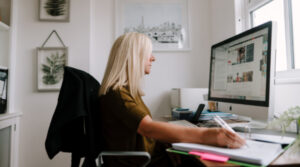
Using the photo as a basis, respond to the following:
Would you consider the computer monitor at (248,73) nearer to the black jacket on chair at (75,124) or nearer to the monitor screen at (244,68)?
the monitor screen at (244,68)

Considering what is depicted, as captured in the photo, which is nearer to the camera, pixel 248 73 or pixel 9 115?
pixel 248 73

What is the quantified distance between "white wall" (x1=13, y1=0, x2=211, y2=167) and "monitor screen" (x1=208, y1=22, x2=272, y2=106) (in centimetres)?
97

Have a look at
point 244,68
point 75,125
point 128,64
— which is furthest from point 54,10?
point 244,68

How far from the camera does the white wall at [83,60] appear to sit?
1.91 m

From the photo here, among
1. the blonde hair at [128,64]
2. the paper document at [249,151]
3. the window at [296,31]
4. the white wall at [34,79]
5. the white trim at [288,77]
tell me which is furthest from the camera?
the white wall at [34,79]

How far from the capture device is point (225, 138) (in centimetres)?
66

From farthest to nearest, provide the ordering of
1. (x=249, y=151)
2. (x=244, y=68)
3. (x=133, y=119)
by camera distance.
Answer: (x=244, y=68) < (x=133, y=119) < (x=249, y=151)

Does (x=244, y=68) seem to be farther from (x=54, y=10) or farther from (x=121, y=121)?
(x=54, y=10)

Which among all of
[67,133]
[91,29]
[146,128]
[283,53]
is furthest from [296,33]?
[91,29]

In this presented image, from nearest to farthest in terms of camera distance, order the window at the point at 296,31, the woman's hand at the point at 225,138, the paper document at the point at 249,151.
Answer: the paper document at the point at 249,151 → the woman's hand at the point at 225,138 → the window at the point at 296,31

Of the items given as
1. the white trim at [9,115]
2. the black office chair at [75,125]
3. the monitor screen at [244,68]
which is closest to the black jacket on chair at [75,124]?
the black office chair at [75,125]

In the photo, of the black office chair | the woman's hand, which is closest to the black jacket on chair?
the black office chair

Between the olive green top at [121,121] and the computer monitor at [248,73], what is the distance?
0.53 meters

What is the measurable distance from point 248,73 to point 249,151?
1.67 feet
